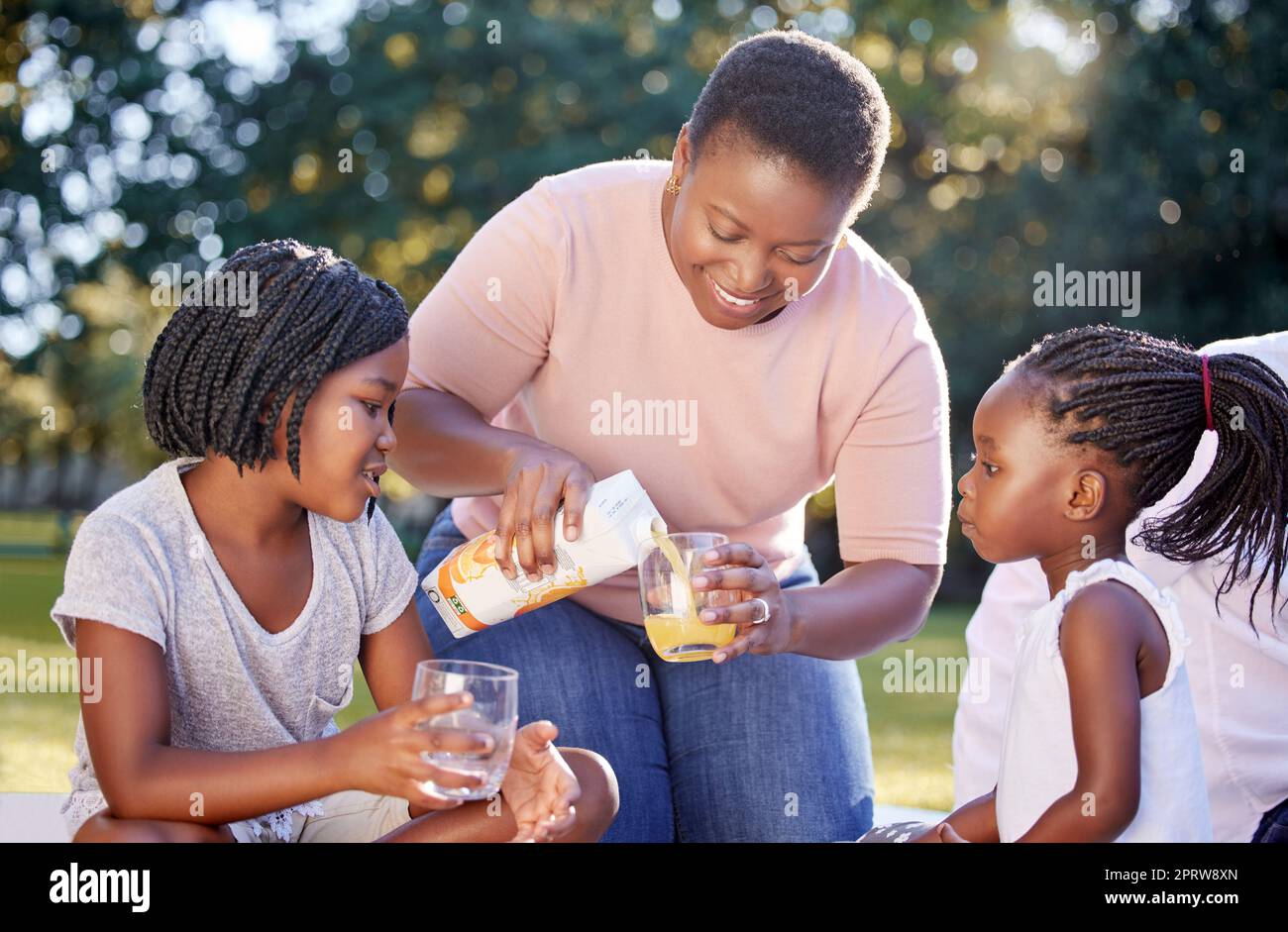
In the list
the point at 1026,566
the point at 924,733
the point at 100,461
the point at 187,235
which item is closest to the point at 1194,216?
the point at 924,733

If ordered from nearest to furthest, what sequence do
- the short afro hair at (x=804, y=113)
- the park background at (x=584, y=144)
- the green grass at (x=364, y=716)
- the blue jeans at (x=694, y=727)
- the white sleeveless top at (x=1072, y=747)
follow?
the white sleeveless top at (x=1072, y=747) → the short afro hair at (x=804, y=113) → the blue jeans at (x=694, y=727) → the green grass at (x=364, y=716) → the park background at (x=584, y=144)

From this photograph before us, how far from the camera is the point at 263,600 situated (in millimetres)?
2461

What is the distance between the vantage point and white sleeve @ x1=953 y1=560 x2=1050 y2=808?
3.28 meters

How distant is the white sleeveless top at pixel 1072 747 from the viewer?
225 centimetres

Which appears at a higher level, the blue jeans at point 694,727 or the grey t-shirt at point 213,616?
the grey t-shirt at point 213,616

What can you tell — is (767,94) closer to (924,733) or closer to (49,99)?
(924,733)

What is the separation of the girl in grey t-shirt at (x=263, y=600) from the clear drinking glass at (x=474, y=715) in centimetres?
10

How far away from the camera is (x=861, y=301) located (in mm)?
2957

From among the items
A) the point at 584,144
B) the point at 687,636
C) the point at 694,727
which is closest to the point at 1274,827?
the point at 694,727

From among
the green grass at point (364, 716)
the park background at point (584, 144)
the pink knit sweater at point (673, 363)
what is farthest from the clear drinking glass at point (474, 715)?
the park background at point (584, 144)

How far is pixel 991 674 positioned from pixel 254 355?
1948mm

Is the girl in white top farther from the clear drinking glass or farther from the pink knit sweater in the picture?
the clear drinking glass

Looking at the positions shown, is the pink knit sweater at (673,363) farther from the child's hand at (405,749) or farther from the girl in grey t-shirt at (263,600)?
the child's hand at (405,749)
